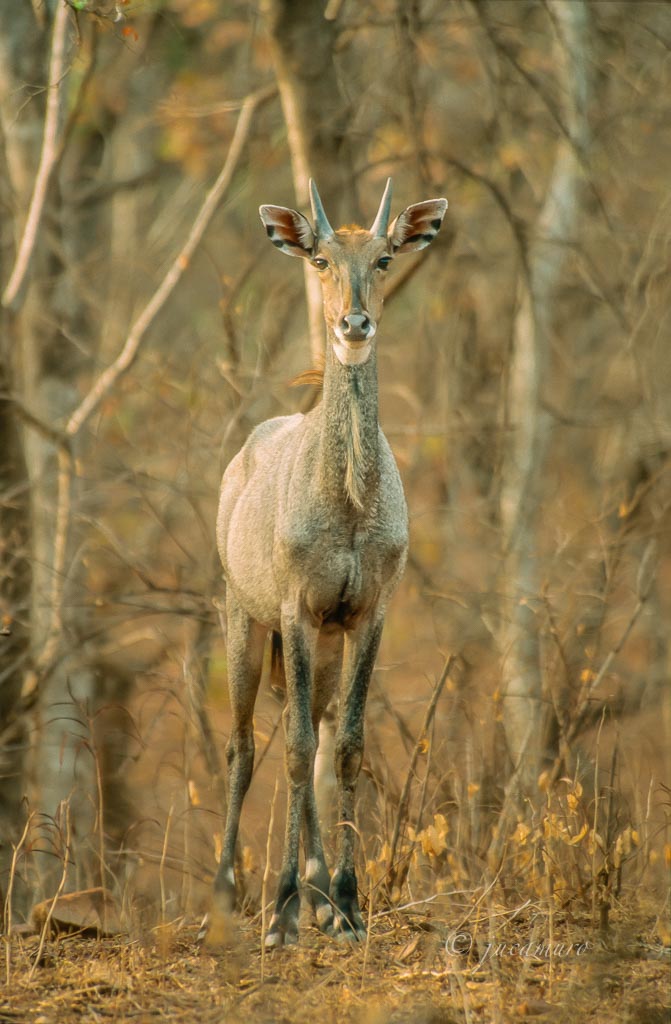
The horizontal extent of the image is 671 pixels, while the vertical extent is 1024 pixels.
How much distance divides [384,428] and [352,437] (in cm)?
561

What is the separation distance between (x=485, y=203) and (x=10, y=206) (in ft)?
25.2

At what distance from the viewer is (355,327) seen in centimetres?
586

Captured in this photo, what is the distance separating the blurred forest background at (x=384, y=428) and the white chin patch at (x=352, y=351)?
209 centimetres

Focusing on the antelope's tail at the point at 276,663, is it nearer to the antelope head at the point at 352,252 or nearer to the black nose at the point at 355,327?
the antelope head at the point at 352,252

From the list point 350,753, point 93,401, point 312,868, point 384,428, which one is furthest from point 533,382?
point 312,868

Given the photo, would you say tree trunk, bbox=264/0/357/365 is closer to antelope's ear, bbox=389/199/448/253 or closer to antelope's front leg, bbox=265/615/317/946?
antelope's ear, bbox=389/199/448/253

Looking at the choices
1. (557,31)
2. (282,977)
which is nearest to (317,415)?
(282,977)

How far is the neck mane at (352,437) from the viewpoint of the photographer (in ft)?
20.1

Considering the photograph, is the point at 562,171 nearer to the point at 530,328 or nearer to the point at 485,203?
the point at 530,328

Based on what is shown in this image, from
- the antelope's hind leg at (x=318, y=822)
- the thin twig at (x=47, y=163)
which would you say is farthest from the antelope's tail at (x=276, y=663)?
the thin twig at (x=47, y=163)

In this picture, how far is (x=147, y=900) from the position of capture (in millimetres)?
9930

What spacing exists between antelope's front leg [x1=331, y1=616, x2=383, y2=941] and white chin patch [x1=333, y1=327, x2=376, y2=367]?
3.79ft

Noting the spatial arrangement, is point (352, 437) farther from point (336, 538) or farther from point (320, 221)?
point (320, 221)

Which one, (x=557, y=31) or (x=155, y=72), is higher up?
(x=155, y=72)
